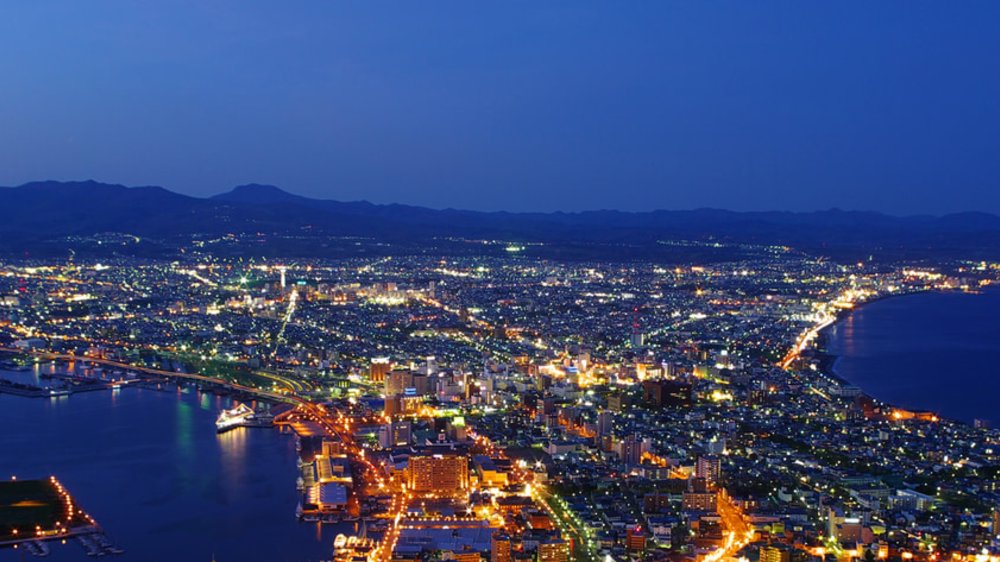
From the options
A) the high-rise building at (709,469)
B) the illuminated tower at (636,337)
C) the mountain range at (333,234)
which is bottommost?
the high-rise building at (709,469)

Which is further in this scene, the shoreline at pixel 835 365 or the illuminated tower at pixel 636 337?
the illuminated tower at pixel 636 337

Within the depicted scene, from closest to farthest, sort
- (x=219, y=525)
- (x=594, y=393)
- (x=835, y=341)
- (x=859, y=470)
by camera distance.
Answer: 1. (x=219, y=525)
2. (x=859, y=470)
3. (x=594, y=393)
4. (x=835, y=341)

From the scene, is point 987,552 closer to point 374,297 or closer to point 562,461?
point 562,461

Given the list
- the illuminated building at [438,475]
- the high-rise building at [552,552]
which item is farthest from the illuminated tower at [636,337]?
the high-rise building at [552,552]

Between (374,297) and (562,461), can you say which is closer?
(562,461)

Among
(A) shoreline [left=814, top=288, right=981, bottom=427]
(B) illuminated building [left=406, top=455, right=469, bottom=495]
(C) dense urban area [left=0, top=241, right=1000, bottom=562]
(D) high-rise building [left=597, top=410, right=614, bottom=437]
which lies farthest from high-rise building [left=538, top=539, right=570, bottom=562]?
(A) shoreline [left=814, top=288, right=981, bottom=427]

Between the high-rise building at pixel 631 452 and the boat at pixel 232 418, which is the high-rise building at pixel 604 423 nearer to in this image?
the high-rise building at pixel 631 452

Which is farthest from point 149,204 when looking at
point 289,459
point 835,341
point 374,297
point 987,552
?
point 987,552

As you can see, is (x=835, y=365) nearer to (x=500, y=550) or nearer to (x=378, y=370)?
(x=378, y=370)
